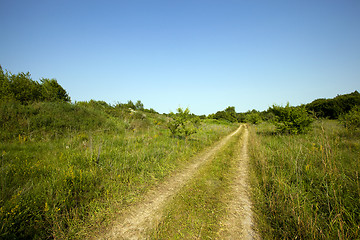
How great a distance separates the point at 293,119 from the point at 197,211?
14.3 metres

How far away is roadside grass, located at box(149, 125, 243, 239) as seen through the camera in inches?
102

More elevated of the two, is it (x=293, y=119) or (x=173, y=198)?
(x=293, y=119)

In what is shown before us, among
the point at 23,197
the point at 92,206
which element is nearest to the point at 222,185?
the point at 92,206

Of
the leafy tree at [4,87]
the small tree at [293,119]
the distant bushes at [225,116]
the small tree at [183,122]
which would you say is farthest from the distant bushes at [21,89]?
the distant bushes at [225,116]

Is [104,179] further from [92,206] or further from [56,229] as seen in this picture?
[56,229]

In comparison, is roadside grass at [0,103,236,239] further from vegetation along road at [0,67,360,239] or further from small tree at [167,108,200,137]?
small tree at [167,108,200,137]

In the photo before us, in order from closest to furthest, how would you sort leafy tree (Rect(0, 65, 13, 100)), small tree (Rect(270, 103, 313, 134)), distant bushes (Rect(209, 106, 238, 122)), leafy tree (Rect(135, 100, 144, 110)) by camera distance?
1. leafy tree (Rect(0, 65, 13, 100))
2. small tree (Rect(270, 103, 313, 134))
3. leafy tree (Rect(135, 100, 144, 110))
4. distant bushes (Rect(209, 106, 238, 122))

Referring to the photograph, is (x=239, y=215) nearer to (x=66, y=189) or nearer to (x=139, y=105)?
(x=66, y=189)

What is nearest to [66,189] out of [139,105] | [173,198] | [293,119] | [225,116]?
[173,198]

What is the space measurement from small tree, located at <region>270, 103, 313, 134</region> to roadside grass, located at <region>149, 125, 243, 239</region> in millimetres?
11584

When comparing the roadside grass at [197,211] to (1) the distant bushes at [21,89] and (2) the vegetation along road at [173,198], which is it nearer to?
(2) the vegetation along road at [173,198]

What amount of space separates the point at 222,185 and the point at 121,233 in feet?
11.1

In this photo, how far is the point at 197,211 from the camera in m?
3.20

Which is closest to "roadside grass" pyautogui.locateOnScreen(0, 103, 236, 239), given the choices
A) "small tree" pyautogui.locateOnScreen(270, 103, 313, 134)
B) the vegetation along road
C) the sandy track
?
the vegetation along road
